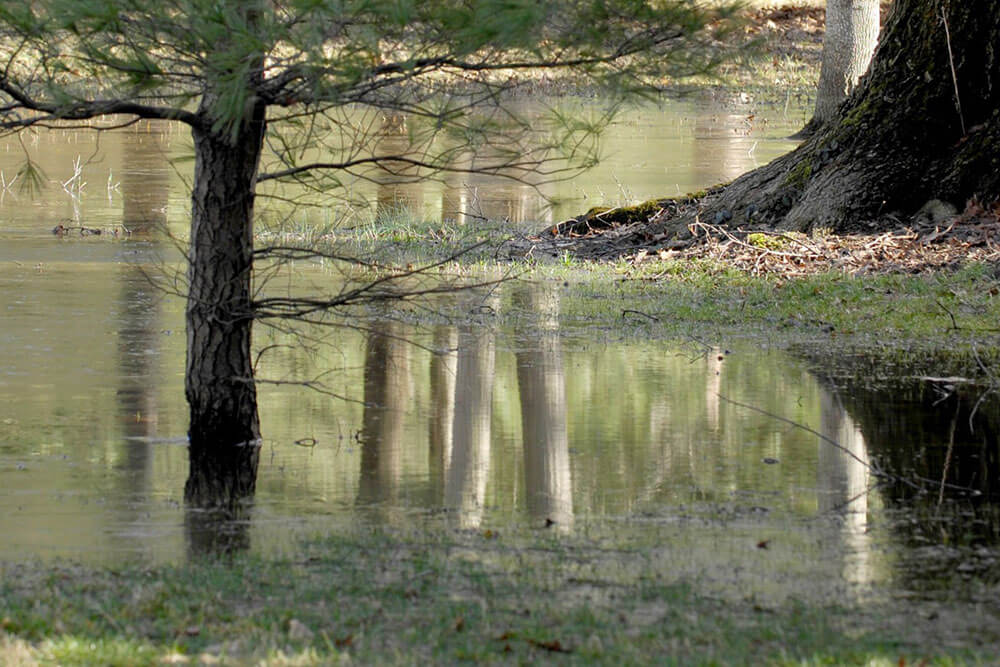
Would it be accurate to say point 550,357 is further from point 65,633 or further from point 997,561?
point 65,633

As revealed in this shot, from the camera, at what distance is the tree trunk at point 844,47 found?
23.7 metres

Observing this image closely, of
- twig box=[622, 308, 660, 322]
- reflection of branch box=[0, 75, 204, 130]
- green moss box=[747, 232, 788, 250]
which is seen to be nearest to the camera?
reflection of branch box=[0, 75, 204, 130]

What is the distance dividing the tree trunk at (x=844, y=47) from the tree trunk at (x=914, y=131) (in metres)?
8.16

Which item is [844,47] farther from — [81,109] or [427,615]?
[427,615]

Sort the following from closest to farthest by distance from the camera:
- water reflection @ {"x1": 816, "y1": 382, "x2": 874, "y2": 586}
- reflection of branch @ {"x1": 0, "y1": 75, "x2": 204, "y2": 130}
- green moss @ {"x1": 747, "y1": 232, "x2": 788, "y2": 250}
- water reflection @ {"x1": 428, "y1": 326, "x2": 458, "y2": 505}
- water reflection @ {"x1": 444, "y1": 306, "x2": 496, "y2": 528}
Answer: water reflection @ {"x1": 816, "y1": 382, "x2": 874, "y2": 586}, reflection of branch @ {"x1": 0, "y1": 75, "x2": 204, "y2": 130}, water reflection @ {"x1": 444, "y1": 306, "x2": 496, "y2": 528}, water reflection @ {"x1": 428, "y1": 326, "x2": 458, "y2": 505}, green moss @ {"x1": 747, "y1": 232, "x2": 788, "y2": 250}

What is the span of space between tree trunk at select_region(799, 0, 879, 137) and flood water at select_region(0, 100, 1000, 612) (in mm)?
11912

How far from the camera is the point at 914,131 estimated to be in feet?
48.6

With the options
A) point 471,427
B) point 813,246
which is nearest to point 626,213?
point 813,246

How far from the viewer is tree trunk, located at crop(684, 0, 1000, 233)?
568 inches

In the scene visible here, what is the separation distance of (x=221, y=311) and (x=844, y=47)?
705 inches

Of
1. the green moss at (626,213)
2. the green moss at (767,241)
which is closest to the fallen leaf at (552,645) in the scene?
the green moss at (767,241)

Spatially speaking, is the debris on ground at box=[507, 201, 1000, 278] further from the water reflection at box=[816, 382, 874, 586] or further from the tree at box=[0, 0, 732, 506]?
the tree at box=[0, 0, 732, 506]

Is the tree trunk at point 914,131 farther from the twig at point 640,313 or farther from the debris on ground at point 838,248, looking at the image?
the twig at point 640,313

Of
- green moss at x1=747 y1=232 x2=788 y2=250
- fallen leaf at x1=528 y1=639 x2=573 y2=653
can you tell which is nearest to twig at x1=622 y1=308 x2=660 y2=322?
green moss at x1=747 y1=232 x2=788 y2=250
